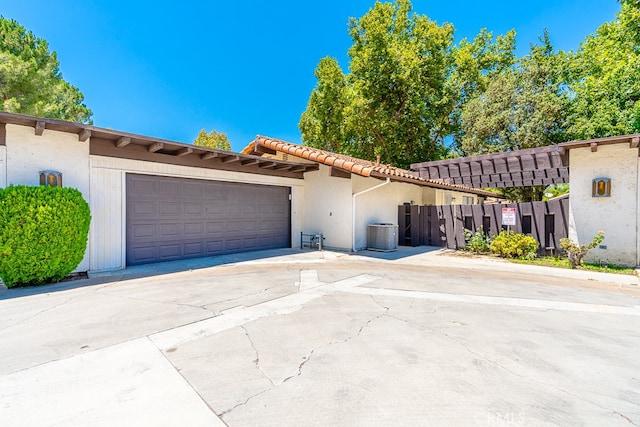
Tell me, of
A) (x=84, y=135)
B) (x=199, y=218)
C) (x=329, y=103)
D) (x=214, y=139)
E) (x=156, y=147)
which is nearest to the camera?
(x=84, y=135)

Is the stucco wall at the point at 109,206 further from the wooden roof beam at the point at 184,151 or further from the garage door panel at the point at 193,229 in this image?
the garage door panel at the point at 193,229

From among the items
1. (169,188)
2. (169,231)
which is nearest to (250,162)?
(169,188)

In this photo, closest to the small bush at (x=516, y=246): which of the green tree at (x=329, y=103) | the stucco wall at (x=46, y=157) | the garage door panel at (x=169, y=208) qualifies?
the garage door panel at (x=169, y=208)

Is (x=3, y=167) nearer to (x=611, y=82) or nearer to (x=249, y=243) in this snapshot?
(x=249, y=243)

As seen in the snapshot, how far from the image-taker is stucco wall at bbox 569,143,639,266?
26.1 feet

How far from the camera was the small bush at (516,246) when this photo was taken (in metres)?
9.70

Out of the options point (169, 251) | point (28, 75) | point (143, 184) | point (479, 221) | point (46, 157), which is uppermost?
point (28, 75)

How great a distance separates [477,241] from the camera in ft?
36.8

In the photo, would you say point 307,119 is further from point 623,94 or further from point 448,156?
→ point 623,94

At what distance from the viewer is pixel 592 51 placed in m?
18.7

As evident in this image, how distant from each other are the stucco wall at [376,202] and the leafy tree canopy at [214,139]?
21.3 meters

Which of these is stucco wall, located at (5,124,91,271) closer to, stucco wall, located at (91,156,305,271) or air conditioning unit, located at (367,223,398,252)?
stucco wall, located at (91,156,305,271)

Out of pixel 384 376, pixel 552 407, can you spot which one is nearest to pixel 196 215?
pixel 384 376

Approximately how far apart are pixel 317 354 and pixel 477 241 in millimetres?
9975
